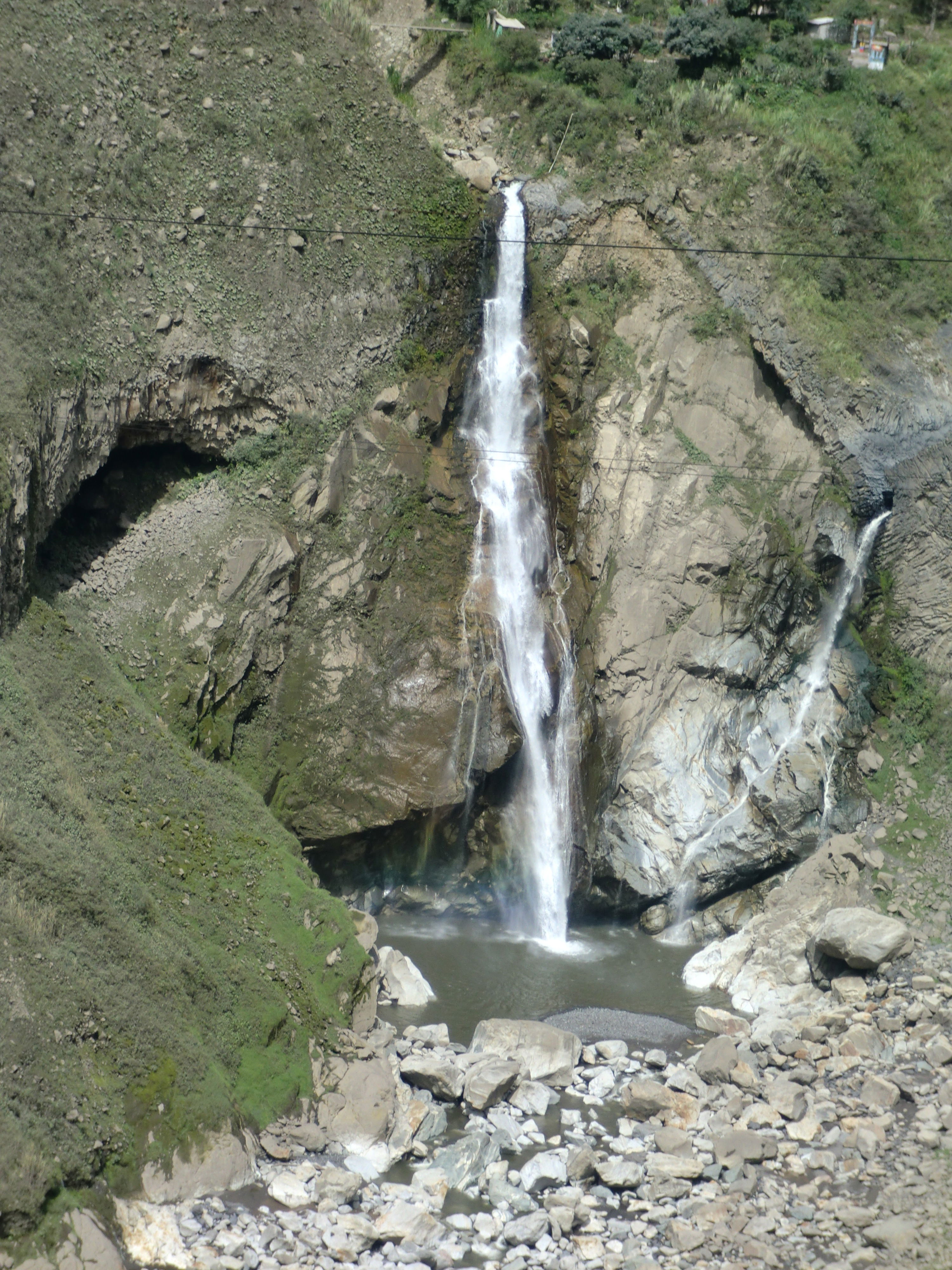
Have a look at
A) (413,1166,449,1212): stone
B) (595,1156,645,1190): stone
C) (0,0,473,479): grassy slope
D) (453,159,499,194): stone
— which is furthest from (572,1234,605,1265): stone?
(453,159,499,194): stone

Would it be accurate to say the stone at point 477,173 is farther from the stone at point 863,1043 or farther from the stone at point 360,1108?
the stone at point 360,1108

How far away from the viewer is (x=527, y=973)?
21.2 meters

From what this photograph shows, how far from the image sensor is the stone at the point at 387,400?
24.2m

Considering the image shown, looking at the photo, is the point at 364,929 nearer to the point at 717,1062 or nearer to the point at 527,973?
the point at 527,973

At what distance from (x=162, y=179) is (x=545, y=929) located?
55.0ft

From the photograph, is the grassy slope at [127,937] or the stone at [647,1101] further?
the stone at [647,1101]

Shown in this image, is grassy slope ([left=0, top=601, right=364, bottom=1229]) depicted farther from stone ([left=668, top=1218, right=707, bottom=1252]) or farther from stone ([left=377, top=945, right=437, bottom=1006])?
stone ([left=668, top=1218, right=707, bottom=1252])

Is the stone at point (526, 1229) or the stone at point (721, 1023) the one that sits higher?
the stone at point (526, 1229)

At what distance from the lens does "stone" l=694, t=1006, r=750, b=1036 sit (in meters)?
19.2

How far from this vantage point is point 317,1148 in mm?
15297

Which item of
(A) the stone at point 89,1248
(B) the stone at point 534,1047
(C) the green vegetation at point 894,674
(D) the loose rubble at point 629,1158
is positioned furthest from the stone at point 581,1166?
(C) the green vegetation at point 894,674

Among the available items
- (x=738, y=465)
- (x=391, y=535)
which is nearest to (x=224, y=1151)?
(x=391, y=535)

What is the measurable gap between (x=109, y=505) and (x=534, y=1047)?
12438mm

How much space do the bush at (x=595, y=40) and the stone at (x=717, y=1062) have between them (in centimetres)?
2441
